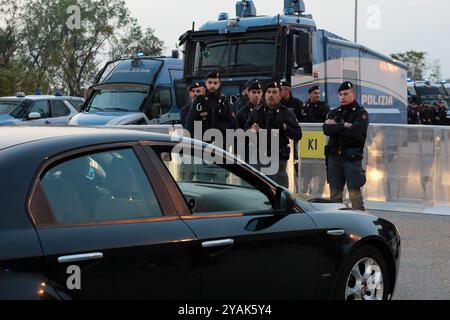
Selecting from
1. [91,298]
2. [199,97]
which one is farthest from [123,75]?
[91,298]

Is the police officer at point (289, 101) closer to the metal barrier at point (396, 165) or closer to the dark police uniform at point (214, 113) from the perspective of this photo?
the metal barrier at point (396, 165)

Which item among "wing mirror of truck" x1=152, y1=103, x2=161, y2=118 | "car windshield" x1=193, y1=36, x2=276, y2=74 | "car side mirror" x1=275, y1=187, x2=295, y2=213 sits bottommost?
"car side mirror" x1=275, y1=187, x2=295, y2=213

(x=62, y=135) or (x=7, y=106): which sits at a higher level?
(x=7, y=106)

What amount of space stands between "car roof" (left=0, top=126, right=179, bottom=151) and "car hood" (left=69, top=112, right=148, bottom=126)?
11.0m

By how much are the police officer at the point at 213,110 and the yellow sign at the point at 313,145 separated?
2251 mm

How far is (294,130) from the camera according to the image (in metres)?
8.05

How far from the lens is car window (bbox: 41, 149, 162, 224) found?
10.2 ft

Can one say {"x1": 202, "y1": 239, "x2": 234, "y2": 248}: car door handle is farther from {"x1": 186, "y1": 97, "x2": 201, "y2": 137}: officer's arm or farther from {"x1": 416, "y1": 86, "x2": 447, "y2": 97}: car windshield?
{"x1": 416, "y1": 86, "x2": 447, "y2": 97}: car windshield

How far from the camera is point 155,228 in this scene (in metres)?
3.34

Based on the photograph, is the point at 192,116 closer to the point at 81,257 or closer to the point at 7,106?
the point at 81,257

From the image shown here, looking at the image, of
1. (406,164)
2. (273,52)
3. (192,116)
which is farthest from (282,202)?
(273,52)

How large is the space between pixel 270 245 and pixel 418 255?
3.59 metres

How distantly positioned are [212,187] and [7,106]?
14817 millimetres

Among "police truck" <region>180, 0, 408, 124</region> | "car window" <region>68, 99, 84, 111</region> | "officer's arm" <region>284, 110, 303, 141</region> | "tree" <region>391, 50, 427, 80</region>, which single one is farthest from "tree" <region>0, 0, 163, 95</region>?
"tree" <region>391, 50, 427, 80</region>
